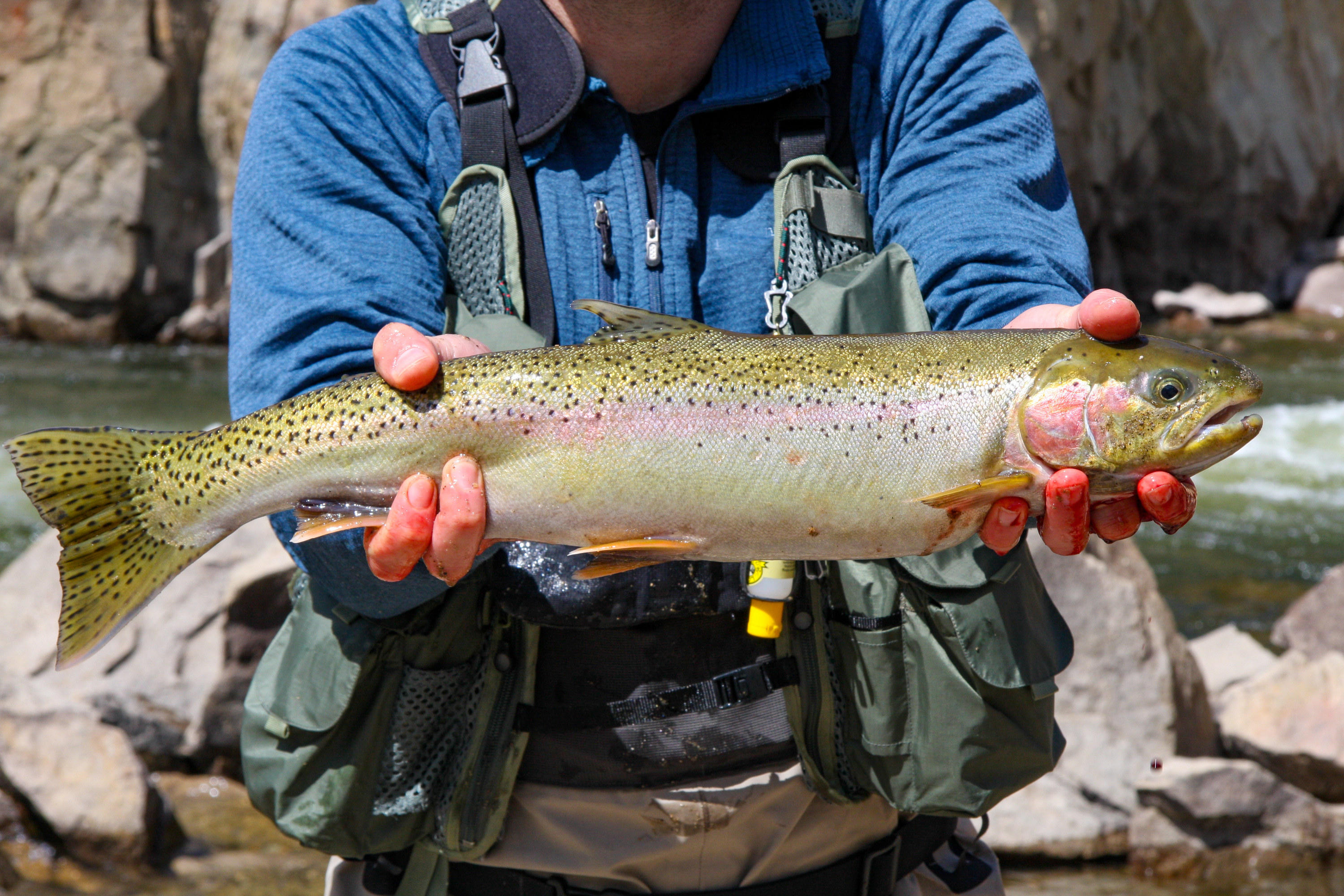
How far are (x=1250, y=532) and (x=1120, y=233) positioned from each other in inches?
652

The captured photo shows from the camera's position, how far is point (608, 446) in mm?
2186

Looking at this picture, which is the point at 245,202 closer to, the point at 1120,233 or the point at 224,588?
the point at 224,588

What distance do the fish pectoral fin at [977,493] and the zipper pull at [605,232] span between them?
33.1 inches

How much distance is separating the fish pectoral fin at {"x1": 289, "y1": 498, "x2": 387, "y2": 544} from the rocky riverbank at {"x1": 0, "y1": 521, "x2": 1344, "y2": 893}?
3.44 meters

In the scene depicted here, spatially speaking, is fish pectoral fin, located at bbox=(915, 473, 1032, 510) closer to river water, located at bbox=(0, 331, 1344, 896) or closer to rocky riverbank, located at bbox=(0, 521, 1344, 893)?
rocky riverbank, located at bbox=(0, 521, 1344, 893)

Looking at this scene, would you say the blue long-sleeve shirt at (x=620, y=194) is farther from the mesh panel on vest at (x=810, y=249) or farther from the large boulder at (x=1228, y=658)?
the large boulder at (x=1228, y=658)

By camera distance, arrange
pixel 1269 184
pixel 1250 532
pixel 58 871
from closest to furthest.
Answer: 1. pixel 58 871
2. pixel 1250 532
3. pixel 1269 184

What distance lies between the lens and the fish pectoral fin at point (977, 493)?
2.10 metres

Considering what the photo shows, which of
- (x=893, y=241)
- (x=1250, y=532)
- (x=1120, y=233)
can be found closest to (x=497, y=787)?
(x=893, y=241)

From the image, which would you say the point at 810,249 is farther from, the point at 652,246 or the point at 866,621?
the point at 866,621

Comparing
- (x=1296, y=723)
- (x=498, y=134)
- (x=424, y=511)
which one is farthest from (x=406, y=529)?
(x=1296, y=723)

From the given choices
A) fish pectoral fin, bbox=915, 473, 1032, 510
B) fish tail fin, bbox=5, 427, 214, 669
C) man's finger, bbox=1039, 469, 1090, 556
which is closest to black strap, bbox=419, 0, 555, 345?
fish tail fin, bbox=5, 427, 214, 669

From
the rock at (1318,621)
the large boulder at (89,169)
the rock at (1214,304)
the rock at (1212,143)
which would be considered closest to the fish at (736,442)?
the rock at (1318,621)

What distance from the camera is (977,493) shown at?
2.11 meters
